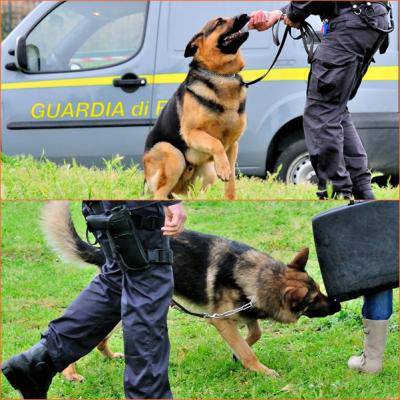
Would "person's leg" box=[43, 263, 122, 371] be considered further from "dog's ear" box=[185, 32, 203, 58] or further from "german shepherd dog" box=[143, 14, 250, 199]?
"dog's ear" box=[185, 32, 203, 58]

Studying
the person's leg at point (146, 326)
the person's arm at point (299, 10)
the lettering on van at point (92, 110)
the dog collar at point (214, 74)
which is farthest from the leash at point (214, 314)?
the lettering on van at point (92, 110)

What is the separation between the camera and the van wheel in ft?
16.1

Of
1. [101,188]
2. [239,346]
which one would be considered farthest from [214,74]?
[239,346]

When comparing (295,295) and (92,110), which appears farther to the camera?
(92,110)

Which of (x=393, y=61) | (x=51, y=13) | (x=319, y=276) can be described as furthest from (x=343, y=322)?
(x=51, y=13)

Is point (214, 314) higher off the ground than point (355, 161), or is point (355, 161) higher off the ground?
point (355, 161)

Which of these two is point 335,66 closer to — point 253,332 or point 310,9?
point 310,9

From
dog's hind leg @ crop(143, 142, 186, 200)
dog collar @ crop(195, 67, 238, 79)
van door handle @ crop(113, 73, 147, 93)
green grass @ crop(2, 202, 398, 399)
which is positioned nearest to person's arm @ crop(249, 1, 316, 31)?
dog collar @ crop(195, 67, 238, 79)

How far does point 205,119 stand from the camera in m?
3.73

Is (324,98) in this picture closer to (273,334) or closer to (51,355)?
(273,334)

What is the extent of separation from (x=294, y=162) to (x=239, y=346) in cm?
191

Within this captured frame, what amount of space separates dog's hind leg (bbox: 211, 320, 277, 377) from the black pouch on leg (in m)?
0.71

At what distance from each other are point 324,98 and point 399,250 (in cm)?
80

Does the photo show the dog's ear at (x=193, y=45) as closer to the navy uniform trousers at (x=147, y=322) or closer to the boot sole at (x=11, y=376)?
the navy uniform trousers at (x=147, y=322)
